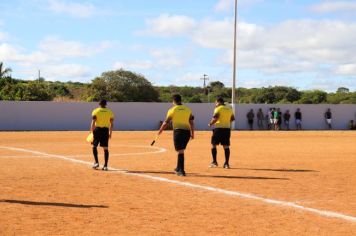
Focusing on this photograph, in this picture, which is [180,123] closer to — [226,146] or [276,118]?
[226,146]

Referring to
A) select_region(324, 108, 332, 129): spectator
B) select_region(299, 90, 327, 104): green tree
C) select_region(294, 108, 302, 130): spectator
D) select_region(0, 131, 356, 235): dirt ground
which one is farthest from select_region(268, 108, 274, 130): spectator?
select_region(299, 90, 327, 104): green tree

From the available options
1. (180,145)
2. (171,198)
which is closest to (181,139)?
(180,145)

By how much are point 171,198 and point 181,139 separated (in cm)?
375

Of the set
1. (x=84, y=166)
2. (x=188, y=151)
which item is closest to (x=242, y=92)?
(x=188, y=151)

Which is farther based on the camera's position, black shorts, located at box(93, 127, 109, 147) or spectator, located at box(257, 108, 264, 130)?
spectator, located at box(257, 108, 264, 130)

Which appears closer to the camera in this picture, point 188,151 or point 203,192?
point 203,192

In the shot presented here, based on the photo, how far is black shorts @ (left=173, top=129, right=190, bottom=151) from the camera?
1457 centimetres

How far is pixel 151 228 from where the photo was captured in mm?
8406

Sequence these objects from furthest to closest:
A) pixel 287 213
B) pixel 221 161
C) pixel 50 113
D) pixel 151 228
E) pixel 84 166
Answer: pixel 50 113 → pixel 221 161 → pixel 84 166 → pixel 287 213 → pixel 151 228

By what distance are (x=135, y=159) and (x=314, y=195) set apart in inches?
333

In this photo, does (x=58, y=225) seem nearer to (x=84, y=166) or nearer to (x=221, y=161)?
(x=84, y=166)

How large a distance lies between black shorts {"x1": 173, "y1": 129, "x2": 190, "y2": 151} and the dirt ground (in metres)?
0.72

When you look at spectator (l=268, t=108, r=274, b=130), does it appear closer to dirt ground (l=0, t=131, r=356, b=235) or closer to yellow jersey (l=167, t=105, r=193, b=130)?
dirt ground (l=0, t=131, r=356, b=235)

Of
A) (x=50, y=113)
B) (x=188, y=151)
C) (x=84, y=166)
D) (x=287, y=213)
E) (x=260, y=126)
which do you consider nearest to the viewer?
(x=287, y=213)
